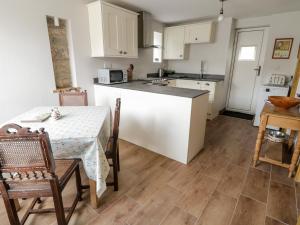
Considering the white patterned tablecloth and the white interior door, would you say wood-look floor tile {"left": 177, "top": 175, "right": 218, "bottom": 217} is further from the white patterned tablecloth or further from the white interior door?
the white interior door

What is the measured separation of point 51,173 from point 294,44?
4.57m

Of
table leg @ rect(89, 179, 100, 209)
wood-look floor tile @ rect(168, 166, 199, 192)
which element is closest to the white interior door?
wood-look floor tile @ rect(168, 166, 199, 192)

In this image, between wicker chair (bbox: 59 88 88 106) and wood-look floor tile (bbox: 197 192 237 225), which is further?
wicker chair (bbox: 59 88 88 106)

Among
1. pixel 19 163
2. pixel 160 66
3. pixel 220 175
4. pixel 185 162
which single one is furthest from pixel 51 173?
pixel 160 66

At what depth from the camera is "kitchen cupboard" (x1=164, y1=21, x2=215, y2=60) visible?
385 cm

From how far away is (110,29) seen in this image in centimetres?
274

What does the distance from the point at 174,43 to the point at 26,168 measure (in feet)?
13.9

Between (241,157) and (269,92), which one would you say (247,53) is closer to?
(269,92)

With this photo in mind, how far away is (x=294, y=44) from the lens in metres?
3.38

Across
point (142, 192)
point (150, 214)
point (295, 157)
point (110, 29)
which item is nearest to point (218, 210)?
point (150, 214)

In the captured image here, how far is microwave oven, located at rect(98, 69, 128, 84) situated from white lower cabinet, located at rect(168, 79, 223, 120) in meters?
1.45

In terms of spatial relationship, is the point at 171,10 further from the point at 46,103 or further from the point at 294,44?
the point at 46,103

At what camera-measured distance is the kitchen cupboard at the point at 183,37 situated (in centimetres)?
385

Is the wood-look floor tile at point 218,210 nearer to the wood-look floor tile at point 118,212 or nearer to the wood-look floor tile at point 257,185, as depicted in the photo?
the wood-look floor tile at point 257,185
